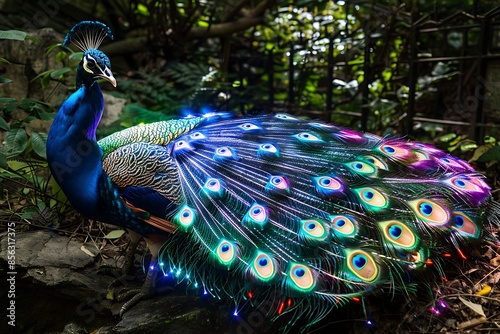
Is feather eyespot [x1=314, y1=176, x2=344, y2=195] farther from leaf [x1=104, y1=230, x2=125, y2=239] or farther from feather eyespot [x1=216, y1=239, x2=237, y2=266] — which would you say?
leaf [x1=104, y1=230, x2=125, y2=239]

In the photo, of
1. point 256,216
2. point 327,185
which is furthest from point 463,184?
point 256,216

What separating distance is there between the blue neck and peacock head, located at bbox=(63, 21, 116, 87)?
67mm

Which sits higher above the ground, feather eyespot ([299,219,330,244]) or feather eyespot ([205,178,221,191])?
feather eyespot ([205,178,221,191])

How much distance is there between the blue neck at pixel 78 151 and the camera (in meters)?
2.36

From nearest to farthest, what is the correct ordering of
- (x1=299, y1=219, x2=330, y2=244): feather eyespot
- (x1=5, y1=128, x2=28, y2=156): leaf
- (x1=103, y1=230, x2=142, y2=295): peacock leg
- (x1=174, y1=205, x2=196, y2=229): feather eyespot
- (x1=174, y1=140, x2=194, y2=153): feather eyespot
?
(x1=299, y1=219, x2=330, y2=244): feather eyespot < (x1=174, y1=205, x2=196, y2=229): feather eyespot < (x1=174, y1=140, x2=194, y2=153): feather eyespot < (x1=103, y1=230, x2=142, y2=295): peacock leg < (x1=5, y1=128, x2=28, y2=156): leaf

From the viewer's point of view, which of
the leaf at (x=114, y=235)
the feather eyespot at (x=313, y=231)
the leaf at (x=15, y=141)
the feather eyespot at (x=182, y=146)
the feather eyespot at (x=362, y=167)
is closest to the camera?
the feather eyespot at (x=313, y=231)

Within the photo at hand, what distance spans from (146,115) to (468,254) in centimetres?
298

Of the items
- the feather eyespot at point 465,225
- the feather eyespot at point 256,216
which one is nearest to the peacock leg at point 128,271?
the feather eyespot at point 256,216

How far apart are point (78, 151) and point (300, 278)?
1304 mm

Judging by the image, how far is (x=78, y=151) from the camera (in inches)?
93.4

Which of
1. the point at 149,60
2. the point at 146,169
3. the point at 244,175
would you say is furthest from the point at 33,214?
the point at 149,60

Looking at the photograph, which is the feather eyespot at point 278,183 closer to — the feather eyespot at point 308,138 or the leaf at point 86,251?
the feather eyespot at point 308,138

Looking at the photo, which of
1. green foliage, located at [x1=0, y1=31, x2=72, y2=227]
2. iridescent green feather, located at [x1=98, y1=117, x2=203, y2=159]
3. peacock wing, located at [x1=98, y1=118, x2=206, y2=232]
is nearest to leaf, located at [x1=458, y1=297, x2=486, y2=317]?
peacock wing, located at [x1=98, y1=118, x2=206, y2=232]

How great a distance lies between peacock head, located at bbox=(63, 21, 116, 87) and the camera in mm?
2398
